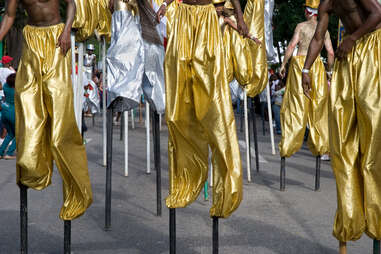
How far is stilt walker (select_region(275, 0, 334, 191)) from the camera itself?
8.53 metres

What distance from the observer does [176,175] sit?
5.12 meters

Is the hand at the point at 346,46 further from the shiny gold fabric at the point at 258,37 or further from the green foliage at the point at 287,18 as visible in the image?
the green foliage at the point at 287,18

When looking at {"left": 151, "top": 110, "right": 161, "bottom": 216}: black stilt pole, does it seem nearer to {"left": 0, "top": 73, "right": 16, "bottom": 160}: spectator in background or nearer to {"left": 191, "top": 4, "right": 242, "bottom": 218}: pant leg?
{"left": 191, "top": 4, "right": 242, "bottom": 218}: pant leg

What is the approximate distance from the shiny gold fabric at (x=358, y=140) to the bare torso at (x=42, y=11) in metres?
2.29

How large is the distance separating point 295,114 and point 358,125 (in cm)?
393

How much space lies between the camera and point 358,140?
4637 mm

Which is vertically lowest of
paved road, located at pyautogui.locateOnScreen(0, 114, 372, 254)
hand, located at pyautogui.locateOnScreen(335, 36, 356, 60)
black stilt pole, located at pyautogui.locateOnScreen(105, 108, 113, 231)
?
paved road, located at pyautogui.locateOnScreen(0, 114, 372, 254)

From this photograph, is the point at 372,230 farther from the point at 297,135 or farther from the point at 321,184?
the point at 321,184

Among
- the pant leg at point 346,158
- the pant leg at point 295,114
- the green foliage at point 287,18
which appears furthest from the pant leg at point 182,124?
the green foliage at point 287,18

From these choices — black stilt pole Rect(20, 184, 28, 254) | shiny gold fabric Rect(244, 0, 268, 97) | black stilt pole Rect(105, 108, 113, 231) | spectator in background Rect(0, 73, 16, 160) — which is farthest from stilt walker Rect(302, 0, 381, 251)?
spectator in background Rect(0, 73, 16, 160)

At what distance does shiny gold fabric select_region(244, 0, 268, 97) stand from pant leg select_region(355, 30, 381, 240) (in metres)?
4.67

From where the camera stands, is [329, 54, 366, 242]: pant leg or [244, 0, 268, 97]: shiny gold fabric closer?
[329, 54, 366, 242]: pant leg

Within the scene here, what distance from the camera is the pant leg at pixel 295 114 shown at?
852 centimetres

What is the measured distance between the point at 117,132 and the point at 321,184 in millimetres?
9584
